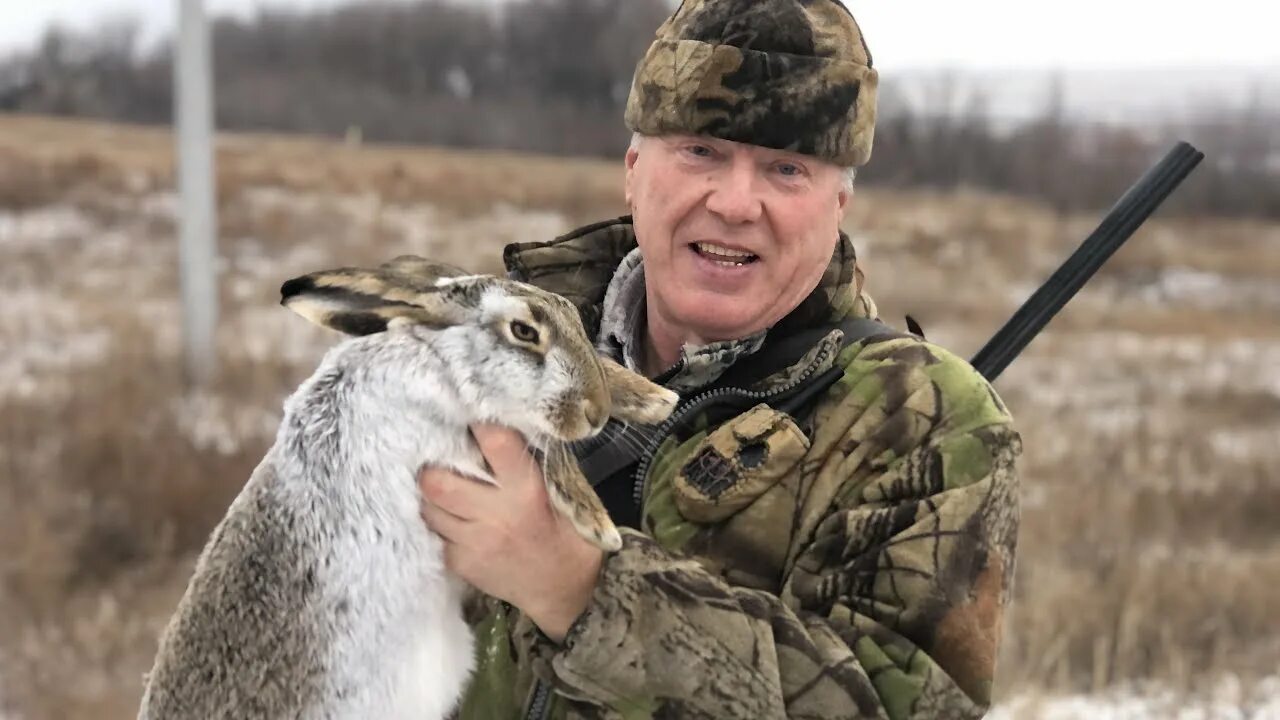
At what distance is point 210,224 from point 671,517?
6.15 m

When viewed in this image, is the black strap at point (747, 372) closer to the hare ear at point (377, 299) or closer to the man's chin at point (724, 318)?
the man's chin at point (724, 318)

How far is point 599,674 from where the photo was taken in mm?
1575

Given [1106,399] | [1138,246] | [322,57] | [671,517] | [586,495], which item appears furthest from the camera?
[322,57]

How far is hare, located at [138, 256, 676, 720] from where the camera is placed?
167 cm

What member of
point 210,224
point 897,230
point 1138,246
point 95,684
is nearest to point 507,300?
point 95,684

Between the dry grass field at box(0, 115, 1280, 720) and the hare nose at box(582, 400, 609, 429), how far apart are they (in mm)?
3741

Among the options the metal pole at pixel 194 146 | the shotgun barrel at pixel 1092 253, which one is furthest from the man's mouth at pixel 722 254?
the metal pole at pixel 194 146

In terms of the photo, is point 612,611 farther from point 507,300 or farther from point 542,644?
point 507,300

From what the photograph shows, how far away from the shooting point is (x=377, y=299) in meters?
1.61

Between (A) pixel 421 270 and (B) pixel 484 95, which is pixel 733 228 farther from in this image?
(B) pixel 484 95

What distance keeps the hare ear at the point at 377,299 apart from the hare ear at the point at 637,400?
10.1 inches

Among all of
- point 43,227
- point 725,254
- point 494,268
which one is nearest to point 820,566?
point 725,254

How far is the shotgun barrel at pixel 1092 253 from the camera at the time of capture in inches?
88.1

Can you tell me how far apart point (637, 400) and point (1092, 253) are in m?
1.14
